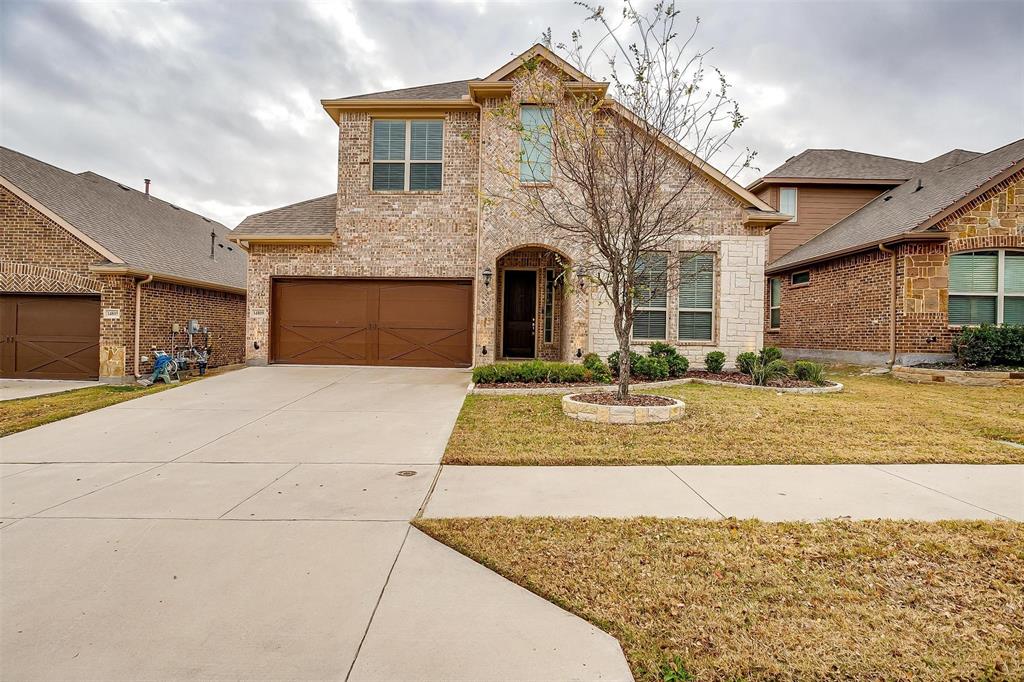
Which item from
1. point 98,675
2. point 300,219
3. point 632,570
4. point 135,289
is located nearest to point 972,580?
point 632,570

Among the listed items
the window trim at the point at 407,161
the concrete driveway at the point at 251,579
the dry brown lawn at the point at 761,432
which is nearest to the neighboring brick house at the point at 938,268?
the dry brown lawn at the point at 761,432

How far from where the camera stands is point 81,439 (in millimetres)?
6391

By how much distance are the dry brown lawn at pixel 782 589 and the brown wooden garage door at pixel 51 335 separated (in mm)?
13548

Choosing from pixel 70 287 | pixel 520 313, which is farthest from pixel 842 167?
pixel 70 287

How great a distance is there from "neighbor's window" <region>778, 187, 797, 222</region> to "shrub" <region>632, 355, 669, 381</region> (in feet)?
38.7

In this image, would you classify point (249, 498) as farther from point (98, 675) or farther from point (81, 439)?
point (81, 439)

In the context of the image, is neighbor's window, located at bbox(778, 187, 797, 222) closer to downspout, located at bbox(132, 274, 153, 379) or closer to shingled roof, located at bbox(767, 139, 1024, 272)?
shingled roof, located at bbox(767, 139, 1024, 272)

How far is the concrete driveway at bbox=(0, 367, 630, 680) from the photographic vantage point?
2170 mm

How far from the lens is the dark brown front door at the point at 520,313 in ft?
45.3

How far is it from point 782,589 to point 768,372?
29.1 feet

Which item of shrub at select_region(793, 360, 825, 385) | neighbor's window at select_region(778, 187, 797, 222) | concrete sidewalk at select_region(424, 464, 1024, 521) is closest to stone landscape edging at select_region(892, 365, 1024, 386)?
shrub at select_region(793, 360, 825, 385)

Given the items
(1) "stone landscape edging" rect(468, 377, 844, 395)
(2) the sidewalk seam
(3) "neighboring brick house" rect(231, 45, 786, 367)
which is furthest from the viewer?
(3) "neighboring brick house" rect(231, 45, 786, 367)

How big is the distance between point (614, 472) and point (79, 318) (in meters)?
14.3

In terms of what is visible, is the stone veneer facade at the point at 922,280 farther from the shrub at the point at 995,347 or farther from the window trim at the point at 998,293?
the shrub at the point at 995,347
